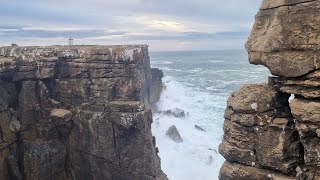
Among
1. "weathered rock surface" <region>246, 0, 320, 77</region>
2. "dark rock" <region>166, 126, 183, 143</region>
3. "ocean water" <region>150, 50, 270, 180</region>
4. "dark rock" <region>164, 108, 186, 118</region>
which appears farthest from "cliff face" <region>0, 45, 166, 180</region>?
"dark rock" <region>164, 108, 186, 118</region>

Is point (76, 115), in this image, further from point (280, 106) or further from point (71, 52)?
point (280, 106)

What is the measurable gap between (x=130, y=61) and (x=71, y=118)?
4902mm

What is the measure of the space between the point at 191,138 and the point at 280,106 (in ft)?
94.4

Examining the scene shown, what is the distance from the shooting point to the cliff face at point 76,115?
74.3 ft

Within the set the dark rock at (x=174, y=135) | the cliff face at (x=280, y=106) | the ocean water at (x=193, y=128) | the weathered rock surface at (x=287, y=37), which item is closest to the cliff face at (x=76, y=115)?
the ocean water at (x=193, y=128)

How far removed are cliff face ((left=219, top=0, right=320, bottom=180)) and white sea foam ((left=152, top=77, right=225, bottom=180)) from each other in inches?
779

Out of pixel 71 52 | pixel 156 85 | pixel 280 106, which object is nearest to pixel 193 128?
pixel 156 85

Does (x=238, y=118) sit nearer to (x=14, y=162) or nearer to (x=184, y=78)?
(x=14, y=162)

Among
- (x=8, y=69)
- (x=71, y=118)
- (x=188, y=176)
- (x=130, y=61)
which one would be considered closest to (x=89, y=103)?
(x=71, y=118)

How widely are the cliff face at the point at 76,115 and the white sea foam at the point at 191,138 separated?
355 inches

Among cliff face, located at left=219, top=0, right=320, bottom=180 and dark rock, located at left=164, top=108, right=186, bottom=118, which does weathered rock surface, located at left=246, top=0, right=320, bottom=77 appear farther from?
dark rock, located at left=164, top=108, right=186, bottom=118

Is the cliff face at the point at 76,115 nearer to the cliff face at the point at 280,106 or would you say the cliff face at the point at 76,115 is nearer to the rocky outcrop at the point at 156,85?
the cliff face at the point at 280,106

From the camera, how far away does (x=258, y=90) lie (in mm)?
12188

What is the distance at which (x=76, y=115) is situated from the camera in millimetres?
23625
